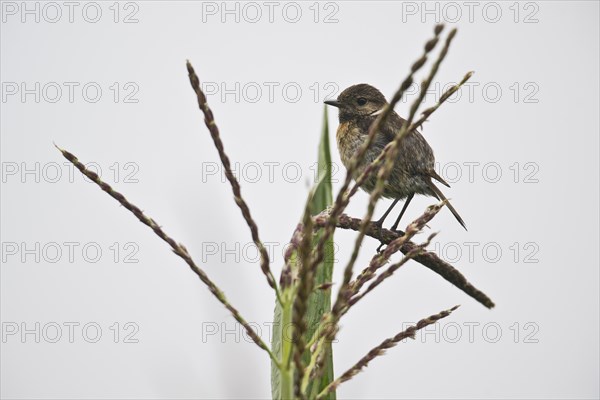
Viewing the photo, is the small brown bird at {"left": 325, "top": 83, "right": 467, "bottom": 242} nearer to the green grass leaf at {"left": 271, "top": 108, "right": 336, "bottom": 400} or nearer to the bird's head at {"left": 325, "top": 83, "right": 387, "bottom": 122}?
the bird's head at {"left": 325, "top": 83, "right": 387, "bottom": 122}

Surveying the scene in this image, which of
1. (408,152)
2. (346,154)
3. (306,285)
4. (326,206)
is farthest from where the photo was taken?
(346,154)

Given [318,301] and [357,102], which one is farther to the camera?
[357,102]

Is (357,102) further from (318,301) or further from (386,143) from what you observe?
(318,301)

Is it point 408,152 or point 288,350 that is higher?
point 408,152

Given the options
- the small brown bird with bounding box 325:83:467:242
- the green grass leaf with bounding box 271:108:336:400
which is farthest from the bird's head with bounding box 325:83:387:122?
the green grass leaf with bounding box 271:108:336:400

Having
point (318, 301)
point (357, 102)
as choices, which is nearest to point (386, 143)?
point (357, 102)

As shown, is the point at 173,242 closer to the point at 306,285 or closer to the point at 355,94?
the point at 306,285

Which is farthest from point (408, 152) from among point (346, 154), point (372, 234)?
point (372, 234)

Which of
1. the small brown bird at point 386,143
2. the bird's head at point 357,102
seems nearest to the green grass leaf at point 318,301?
the small brown bird at point 386,143
